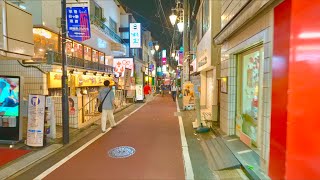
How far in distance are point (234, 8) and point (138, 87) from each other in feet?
67.3

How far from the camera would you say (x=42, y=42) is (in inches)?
506

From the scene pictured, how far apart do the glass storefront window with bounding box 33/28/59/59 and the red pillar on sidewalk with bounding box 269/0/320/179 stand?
37.3 ft

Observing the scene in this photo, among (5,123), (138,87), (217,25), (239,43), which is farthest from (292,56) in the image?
(138,87)

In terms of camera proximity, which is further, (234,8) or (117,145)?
(117,145)

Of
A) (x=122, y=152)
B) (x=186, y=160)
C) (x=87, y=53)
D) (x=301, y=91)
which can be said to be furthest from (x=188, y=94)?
(x=301, y=91)

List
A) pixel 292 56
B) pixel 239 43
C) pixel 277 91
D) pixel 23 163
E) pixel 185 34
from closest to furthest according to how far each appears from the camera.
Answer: pixel 292 56
pixel 277 91
pixel 23 163
pixel 239 43
pixel 185 34

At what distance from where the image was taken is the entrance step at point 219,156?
6591 mm

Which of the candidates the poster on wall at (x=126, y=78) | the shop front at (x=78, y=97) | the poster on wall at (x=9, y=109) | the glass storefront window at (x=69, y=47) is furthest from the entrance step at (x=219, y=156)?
the poster on wall at (x=126, y=78)

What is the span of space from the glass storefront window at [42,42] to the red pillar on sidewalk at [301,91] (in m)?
11.4

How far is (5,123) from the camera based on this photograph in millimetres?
9094

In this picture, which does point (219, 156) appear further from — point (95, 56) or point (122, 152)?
point (95, 56)

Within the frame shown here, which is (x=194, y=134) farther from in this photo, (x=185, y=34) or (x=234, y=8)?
(x=185, y=34)

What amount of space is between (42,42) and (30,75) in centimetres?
173

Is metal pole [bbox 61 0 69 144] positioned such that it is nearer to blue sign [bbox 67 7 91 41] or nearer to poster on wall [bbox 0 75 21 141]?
poster on wall [bbox 0 75 21 141]
